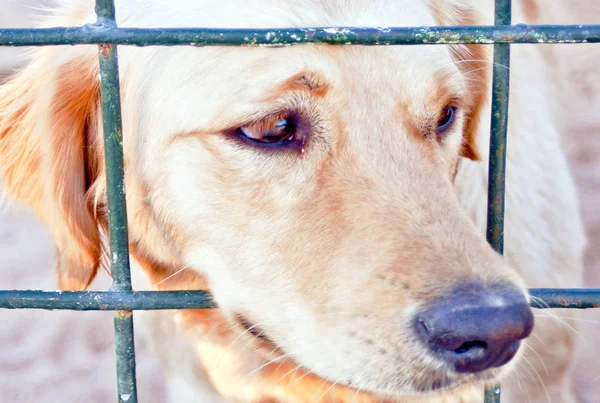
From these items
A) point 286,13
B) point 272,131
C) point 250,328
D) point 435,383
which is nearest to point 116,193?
point 272,131

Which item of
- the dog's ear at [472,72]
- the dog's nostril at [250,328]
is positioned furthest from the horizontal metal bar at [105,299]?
the dog's ear at [472,72]

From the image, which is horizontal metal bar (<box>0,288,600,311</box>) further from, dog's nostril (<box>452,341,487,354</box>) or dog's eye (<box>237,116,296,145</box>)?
dog's eye (<box>237,116,296,145</box>)

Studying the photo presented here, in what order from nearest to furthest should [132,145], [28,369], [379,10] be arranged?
[379,10]
[132,145]
[28,369]

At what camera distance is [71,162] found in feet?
7.00

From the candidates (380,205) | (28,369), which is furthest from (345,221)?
(28,369)

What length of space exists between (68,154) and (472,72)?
1.35m

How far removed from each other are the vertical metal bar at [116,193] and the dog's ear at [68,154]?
58 centimetres

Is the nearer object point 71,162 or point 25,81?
point 71,162

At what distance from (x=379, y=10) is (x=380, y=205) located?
0.56 m

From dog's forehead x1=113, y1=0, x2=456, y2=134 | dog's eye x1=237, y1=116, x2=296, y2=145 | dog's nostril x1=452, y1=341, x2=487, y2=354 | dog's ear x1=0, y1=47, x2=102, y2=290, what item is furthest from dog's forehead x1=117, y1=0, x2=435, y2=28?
dog's nostril x1=452, y1=341, x2=487, y2=354

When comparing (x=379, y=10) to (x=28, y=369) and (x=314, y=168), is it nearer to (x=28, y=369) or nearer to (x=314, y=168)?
(x=314, y=168)

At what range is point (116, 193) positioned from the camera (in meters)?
1.56

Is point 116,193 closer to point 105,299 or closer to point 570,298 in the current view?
point 105,299

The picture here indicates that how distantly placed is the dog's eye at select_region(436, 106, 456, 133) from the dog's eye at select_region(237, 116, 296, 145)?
48 centimetres
